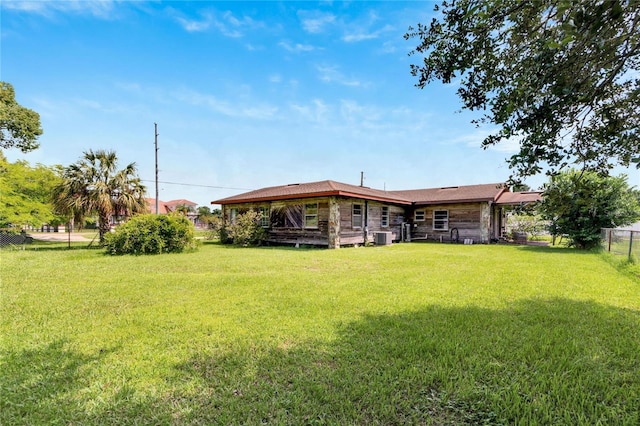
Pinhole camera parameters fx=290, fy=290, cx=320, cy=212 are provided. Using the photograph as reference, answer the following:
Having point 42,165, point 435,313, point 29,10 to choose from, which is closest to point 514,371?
point 435,313

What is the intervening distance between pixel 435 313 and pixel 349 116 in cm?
1277

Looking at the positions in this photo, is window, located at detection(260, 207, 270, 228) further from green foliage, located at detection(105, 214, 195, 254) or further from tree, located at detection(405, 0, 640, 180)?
tree, located at detection(405, 0, 640, 180)

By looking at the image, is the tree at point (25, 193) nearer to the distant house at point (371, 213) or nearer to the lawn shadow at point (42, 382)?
the distant house at point (371, 213)

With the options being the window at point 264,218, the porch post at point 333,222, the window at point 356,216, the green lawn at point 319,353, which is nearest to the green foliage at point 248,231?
the window at point 264,218

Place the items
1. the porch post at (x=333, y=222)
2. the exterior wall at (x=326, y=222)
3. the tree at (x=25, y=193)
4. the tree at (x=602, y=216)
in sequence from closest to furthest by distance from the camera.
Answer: the tree at (x=602, y=216) → the tree at (x=25, y=193) → the porch post at (x=333, y=222) → the exterior wall at (x=326, y=222)

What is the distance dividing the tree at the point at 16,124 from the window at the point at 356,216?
27.3 m

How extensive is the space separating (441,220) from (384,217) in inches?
164

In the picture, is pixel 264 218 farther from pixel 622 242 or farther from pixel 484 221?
pixel 622 242

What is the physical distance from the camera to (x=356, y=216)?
1591cm

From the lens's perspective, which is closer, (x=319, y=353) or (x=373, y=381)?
(x=373, y=381)

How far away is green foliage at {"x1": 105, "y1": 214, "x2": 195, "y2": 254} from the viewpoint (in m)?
11.5

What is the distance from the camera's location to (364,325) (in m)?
3.85

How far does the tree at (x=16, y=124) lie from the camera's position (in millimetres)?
22781

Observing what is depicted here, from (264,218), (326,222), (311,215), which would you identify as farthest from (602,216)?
(264,218)
